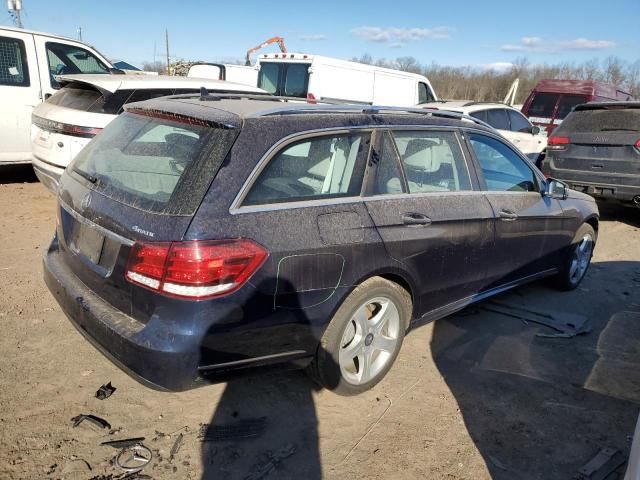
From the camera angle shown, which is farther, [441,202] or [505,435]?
[441,202]

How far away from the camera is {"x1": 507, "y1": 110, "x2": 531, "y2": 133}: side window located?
405 inches

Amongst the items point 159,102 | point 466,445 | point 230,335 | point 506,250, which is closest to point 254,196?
point 230,335

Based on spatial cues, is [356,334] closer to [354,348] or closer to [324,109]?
[354,348]

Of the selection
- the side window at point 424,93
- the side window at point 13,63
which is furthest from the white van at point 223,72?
the side window at point 13,63

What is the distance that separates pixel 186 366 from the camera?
2389mm

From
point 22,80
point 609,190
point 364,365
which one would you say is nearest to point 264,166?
point 364,365

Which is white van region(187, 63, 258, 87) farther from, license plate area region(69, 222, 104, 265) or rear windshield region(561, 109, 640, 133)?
license plate area region(69, 222, 104, 265)

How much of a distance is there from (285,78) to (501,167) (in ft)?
26.2

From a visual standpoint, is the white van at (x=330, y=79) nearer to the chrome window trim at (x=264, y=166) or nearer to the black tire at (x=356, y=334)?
the chrome window trim at (x=264, y=166)

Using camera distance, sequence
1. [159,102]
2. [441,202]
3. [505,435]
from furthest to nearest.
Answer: [441,202]
[159,102]
[505,435]

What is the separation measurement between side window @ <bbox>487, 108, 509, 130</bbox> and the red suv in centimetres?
374

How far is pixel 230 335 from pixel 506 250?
2.49m

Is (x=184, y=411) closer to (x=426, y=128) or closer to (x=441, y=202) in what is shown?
(x=441, y=202)

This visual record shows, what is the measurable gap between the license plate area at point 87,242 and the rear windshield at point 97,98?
2.90 metres
